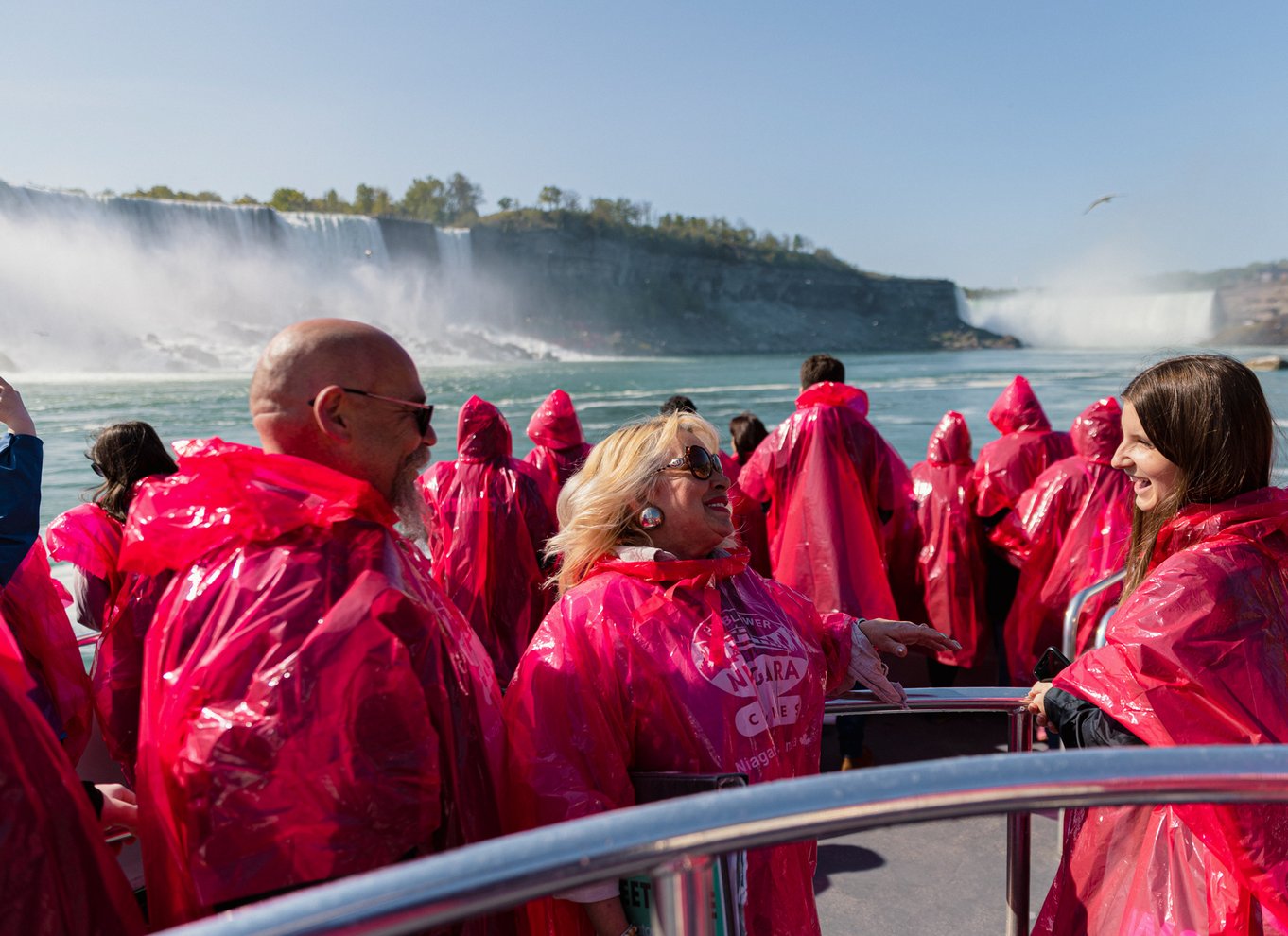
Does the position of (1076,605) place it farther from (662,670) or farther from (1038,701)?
(662,670)

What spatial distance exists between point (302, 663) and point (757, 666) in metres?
0.73

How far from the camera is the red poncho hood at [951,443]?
4777 millimetres

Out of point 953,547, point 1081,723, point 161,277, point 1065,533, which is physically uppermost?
point 161,277

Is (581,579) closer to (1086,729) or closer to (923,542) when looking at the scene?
(1086,729)

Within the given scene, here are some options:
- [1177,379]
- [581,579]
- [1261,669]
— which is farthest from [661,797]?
[1177,379]

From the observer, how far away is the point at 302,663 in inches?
44.6

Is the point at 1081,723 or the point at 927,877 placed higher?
the point at 1081,723

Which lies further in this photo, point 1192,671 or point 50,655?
point 50,655

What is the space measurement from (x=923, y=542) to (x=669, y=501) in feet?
11.1

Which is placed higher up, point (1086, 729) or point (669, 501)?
point (669, 501)

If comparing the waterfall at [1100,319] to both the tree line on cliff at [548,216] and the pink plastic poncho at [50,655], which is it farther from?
the pink plastic poncho at [50,655]

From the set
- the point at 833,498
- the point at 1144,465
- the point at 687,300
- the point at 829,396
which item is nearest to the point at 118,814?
the point at 1144,465

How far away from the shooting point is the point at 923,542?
483 centimetres

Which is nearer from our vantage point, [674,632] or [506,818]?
[506,818]
